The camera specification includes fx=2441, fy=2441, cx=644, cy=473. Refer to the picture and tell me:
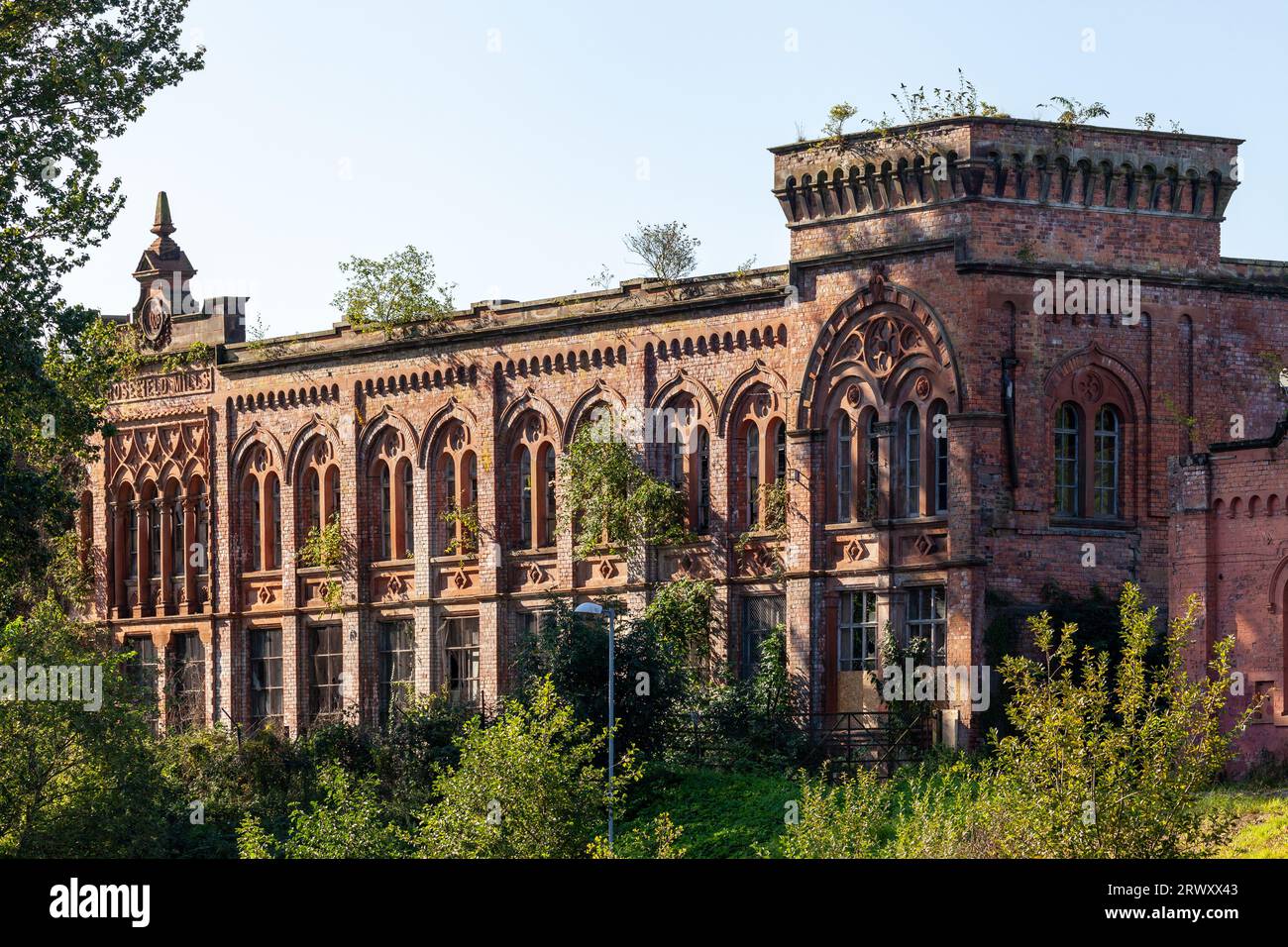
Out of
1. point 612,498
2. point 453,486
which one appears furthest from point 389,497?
point 612,498

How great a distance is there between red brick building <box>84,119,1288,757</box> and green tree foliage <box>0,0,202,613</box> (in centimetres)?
1343

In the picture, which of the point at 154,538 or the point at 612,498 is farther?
the point at 154,538

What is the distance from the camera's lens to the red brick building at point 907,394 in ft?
148

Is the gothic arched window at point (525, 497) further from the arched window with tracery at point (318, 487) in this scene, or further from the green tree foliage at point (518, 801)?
the green tree foliage at point (518, 801)

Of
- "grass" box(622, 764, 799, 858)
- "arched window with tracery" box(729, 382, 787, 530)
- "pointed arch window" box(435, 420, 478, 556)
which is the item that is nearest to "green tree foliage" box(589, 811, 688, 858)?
"grass" box(622, 764, 799, 858)

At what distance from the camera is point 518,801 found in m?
38.0

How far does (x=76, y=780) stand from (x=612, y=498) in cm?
1264

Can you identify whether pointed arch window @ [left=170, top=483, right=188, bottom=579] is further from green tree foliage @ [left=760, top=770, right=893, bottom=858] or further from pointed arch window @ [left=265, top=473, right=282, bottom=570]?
green tree foliage @ [left=760, top=770, right=893, bottom=858]

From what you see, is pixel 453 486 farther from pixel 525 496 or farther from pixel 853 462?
pixel 853 462

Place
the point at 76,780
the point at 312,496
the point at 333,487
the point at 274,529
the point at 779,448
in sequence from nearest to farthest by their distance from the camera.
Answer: the point at 76,780, the point at 779,448, the point at 333,487, the point at 312,496, the point at 274,529

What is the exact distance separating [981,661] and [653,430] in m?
10.3

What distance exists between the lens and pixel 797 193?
48.1 m
